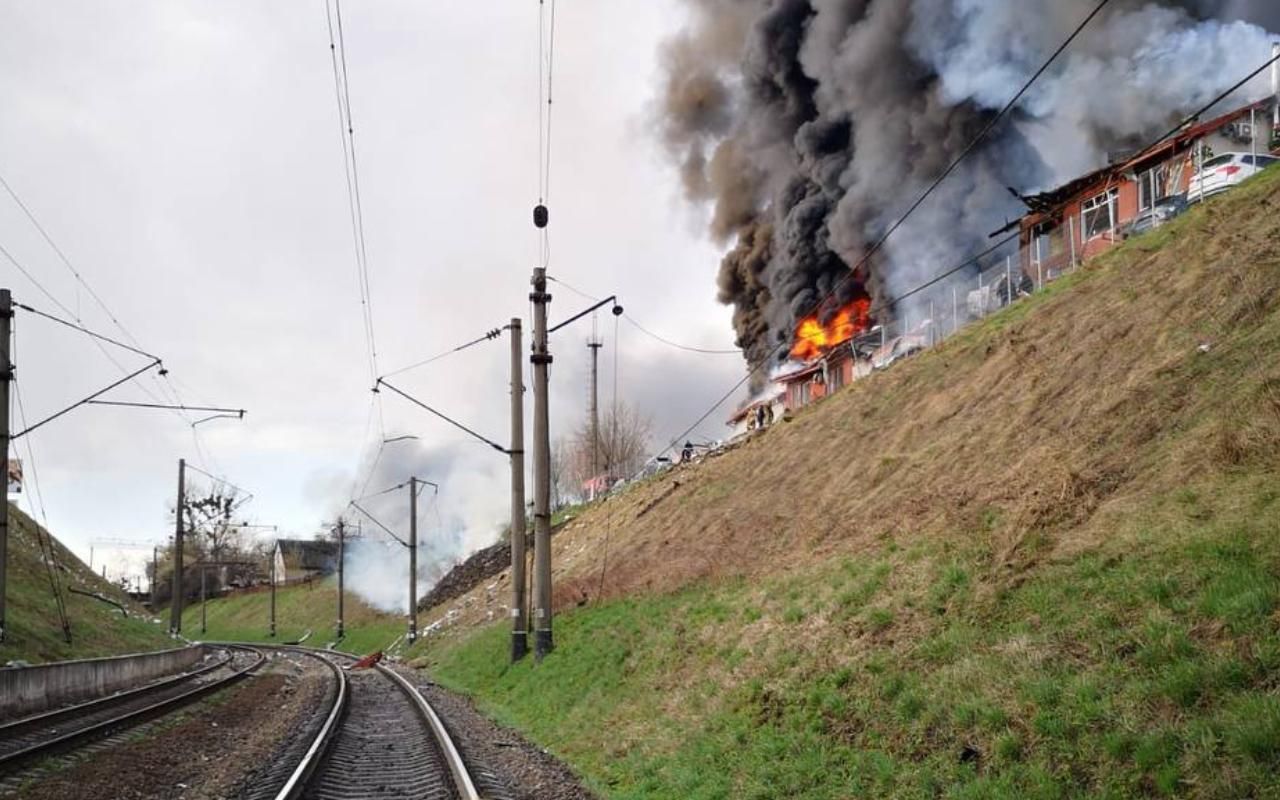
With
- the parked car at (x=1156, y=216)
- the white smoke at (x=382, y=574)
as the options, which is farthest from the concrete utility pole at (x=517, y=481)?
the white smoke at (x=382, y=574)

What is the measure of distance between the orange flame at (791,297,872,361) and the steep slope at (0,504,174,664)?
30926 mm

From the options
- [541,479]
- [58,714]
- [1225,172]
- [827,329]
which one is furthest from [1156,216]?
[58,714]

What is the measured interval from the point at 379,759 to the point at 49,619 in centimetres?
2727

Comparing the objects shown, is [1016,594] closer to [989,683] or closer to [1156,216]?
[989,683]

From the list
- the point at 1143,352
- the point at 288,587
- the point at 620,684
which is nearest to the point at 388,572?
the point at 288,587

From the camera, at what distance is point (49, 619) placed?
35.4 m

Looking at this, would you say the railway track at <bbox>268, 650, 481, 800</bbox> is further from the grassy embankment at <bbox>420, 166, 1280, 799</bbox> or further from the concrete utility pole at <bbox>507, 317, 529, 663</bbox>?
the concrete utility pole at <bbox>507, 317, 529, 663</bbox>

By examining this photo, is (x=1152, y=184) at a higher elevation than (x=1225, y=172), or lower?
higher

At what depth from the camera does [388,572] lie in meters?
80.7

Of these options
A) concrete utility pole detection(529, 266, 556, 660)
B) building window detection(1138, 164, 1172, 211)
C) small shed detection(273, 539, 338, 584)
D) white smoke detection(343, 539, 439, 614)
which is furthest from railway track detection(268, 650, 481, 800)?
small shed detection(273, 539, 338, 584)

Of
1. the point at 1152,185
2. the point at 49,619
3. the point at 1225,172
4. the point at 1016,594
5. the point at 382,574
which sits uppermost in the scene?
the point at 1152,185

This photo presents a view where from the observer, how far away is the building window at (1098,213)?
35.5 m

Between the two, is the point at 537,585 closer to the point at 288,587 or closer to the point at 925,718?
the point at 925,718

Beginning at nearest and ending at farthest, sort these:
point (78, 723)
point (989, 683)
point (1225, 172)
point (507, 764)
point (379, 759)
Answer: point (989, 683)
point (507, 764)
point (379, 759)
point (78, 723)
point (1225, 172)
